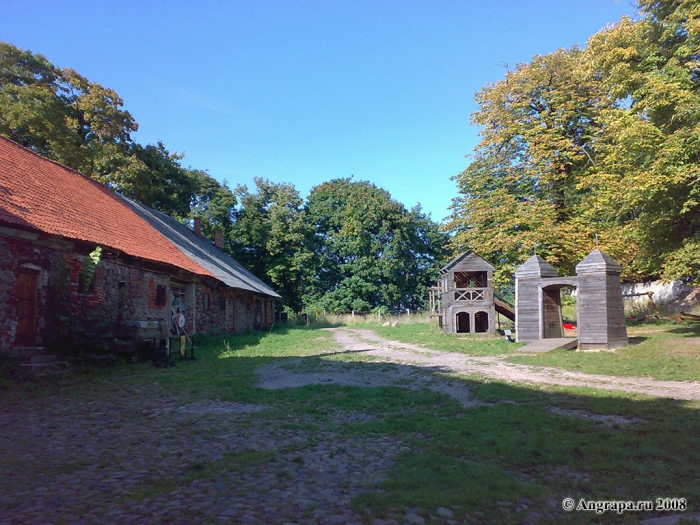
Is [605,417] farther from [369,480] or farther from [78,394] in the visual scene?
[78,394]

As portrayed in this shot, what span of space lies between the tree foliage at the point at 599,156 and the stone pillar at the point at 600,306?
5.41 feet

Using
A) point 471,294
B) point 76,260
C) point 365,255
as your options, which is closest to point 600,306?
point 471,294

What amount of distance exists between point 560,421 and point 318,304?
40333 millimetres

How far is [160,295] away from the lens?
1791 centimetres

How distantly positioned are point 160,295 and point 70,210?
4.79 metres

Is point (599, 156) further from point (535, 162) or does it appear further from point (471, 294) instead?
point (471, 294)

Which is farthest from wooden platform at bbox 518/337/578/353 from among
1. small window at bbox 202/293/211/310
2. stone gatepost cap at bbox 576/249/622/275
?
small window at bbox 202/293/211/310

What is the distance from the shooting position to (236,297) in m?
27.8

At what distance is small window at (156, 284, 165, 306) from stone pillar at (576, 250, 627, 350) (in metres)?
15.2

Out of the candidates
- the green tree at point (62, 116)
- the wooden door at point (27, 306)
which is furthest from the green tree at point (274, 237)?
Answer: the wooden door at point (27, 306)

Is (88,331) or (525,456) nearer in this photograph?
(525,456)

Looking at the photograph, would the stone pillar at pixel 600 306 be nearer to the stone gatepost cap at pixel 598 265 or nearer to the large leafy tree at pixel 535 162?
the stone gatepost cap at pixel 598 265

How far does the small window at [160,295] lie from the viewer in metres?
17.7

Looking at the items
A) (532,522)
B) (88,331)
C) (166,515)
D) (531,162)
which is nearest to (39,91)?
(88,331)
